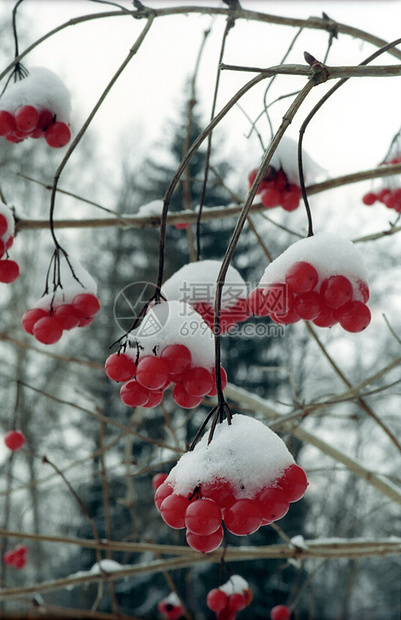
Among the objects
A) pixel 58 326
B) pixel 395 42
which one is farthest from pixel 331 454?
pixel 395 42

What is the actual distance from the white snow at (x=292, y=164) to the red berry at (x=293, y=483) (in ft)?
4.40

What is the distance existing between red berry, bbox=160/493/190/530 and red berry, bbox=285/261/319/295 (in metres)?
0.42

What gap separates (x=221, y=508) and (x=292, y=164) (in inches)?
58.0

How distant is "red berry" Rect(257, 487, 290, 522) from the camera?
0.77 metres

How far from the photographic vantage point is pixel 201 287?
1.44m

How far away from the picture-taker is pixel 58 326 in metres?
1.38

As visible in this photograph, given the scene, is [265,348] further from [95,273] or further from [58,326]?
[58,326]

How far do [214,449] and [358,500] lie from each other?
11.2 m

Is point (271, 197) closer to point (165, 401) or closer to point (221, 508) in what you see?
point (221, 508)

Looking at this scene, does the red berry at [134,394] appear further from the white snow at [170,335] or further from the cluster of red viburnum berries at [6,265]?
the cluster of red viburnum berries at [6,265]

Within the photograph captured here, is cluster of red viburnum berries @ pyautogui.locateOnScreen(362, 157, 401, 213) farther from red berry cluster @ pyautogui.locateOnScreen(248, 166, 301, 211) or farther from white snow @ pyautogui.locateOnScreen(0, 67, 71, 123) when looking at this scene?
white snow @ pyautogui.locateOnScreen(0, 67, 71, 123)

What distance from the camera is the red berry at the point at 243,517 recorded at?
74 cm

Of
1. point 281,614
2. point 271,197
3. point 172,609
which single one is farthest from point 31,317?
point 172,609

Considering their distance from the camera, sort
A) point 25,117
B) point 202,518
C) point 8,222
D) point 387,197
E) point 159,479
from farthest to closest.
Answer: point 387,197 < point 159,479 < point 25,117 < point 8,222 < point 202,518
